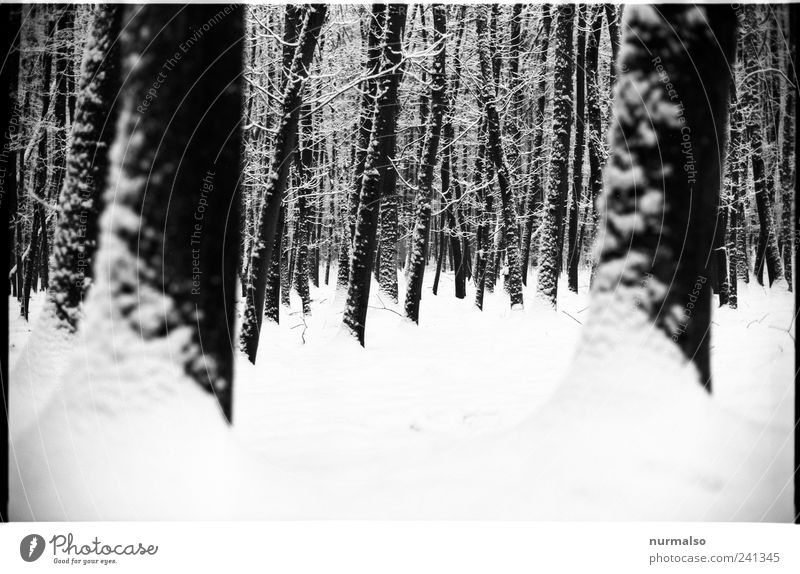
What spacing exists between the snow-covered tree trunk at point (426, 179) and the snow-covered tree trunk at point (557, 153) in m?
2.26

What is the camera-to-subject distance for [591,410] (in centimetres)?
336

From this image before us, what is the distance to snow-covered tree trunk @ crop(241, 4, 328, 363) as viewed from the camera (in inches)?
231

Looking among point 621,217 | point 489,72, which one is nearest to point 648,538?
point 621,217

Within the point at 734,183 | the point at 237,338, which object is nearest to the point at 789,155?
the point at 734,183

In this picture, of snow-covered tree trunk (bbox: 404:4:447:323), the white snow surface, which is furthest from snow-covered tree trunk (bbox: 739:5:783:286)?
snow-covered tree trunk (bbox: 404:4:447:323)

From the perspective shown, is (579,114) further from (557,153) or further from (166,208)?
(166,208)

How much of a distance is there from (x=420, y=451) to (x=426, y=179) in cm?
626

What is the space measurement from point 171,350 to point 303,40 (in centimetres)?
444

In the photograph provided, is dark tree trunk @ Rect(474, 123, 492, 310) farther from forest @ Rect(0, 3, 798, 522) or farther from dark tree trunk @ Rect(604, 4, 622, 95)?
forest @ Rect(0, 3, 798, 522)

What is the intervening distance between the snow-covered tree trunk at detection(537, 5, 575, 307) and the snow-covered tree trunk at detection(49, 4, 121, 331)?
7.24m

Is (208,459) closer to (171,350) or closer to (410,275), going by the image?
(171,350)

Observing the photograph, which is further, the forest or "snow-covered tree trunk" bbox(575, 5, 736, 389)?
"snow-covered tree trunk" bbox(575, 5, 736, 389)

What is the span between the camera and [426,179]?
9.13 metres

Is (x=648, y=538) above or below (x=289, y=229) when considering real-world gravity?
below
